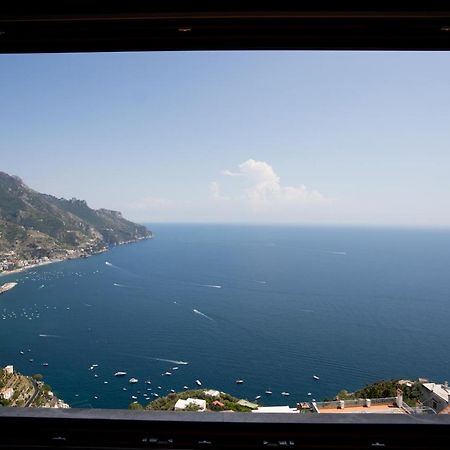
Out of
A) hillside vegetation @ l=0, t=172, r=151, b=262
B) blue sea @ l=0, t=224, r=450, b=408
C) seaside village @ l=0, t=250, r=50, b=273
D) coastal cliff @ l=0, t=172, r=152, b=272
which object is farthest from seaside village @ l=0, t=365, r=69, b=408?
hillside vegetation @ l=0, t=172, r=151, b=262

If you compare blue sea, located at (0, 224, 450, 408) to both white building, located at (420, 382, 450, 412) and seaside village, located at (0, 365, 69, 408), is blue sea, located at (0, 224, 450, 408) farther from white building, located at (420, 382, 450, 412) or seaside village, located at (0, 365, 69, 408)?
white building, located at (420, 382, 450, 412)

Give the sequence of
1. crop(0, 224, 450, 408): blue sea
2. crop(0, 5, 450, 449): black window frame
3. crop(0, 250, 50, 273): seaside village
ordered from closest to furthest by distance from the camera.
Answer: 1. crop(0, 5, 450, 449): black window frame
2. crop(0, 224, 450, 408): blue sea
3. crop(0, 250, 50, 273): seaside village

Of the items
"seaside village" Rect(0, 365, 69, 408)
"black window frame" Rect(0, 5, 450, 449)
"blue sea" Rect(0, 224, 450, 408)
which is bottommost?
"blue sea" Rect(0, 224, 450, 408)

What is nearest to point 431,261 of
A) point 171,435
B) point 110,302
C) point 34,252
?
point 110,302

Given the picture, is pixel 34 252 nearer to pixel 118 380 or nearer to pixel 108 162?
pixel 108 162
